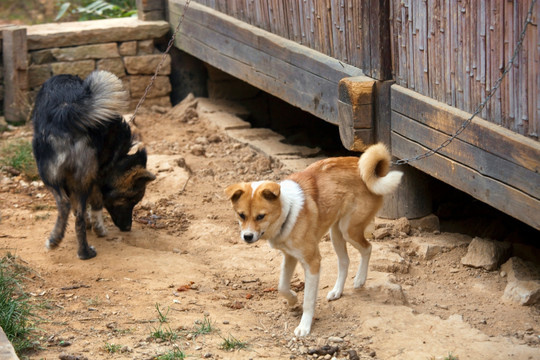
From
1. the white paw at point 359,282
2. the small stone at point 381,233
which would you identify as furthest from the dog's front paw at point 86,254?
the small stone at point 381,233

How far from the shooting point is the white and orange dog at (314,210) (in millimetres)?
4797

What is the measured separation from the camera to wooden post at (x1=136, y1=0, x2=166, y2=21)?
10.8 m

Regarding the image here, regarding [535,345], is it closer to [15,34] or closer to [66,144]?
[66,144]

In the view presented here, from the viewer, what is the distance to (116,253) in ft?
21.2

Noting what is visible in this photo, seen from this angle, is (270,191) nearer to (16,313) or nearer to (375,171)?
(375,171)

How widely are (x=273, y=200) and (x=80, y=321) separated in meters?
1.54

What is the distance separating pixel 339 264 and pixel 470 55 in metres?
1.74

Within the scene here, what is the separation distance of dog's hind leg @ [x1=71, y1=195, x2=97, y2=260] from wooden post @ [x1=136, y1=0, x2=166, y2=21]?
5.16m

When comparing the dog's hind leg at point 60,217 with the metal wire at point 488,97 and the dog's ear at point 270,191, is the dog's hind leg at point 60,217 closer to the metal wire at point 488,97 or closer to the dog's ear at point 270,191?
the dog's ear at point 270,191

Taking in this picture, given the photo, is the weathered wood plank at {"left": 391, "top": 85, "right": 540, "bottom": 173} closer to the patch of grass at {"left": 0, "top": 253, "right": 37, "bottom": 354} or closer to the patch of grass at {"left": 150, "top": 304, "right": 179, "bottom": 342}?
the patch of grass at {"left": 150, "top": 304, "right": 179, "bottom": 342}

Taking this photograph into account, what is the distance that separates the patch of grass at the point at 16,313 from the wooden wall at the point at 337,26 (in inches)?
129

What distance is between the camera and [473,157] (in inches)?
212

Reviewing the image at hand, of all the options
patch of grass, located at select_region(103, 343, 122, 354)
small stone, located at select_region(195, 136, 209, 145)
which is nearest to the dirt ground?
patch of grass, located at select_region(103, 343, 122, 354)

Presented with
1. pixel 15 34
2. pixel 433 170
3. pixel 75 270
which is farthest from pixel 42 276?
pixel 15 34
